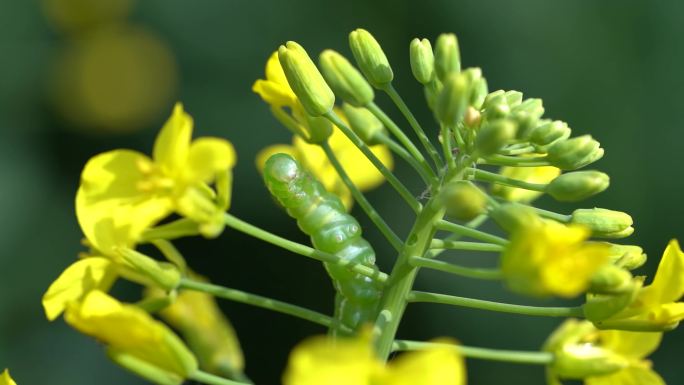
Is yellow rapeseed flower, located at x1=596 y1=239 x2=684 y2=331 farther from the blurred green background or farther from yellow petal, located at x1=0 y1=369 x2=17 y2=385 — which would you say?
the blurred green background

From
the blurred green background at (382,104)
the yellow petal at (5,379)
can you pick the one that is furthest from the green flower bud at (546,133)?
the blurred green background at (382,104)

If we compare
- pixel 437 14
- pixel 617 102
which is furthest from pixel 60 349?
pixel 617 102

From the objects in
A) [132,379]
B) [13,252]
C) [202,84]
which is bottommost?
[132,379]

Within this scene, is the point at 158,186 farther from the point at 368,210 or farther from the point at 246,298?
the point at 368,210

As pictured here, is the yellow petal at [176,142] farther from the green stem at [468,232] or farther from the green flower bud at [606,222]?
the green flower bud at [606,222]

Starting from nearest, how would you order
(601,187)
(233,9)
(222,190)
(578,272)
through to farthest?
(578,272)
(222,190)
(601,187)
(233,9)

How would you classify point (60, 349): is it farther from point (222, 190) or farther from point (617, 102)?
point (222, 190)

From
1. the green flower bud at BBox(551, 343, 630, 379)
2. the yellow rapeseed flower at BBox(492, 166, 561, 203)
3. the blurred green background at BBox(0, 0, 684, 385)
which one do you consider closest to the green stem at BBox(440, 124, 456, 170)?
the yellow rapeseed flower at BBox(492, 166, 561, 203)

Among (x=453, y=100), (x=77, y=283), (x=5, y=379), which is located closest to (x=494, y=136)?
(x=453, y=100)
